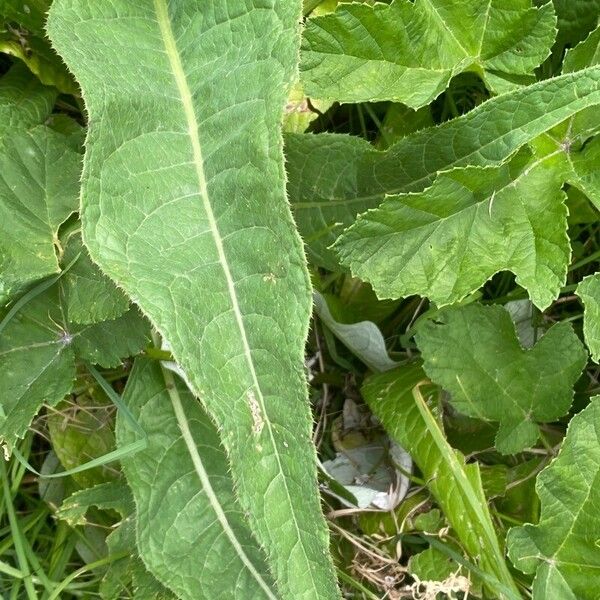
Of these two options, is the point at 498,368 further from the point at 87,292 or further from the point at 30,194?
the point at 30,194

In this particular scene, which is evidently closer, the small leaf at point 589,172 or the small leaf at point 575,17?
the small leaf at point 589,172

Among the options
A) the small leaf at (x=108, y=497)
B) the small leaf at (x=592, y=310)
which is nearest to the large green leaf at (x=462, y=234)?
the small leaf at (x=592, y=310)

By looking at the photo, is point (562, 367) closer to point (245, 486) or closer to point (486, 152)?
point (486, 152)

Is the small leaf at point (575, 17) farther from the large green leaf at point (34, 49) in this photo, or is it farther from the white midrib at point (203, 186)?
the large green leaf at point (34, 49)

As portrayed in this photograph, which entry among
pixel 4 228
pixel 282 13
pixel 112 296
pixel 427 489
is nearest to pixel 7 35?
pixel 4 228

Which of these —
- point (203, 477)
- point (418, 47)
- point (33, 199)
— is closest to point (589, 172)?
point (418, 47)

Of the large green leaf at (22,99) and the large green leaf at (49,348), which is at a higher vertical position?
the large green leaf at (22,99)

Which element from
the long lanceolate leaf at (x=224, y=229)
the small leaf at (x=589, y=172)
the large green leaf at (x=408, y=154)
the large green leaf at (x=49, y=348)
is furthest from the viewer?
the large green leaf at (x=49, y=348)
